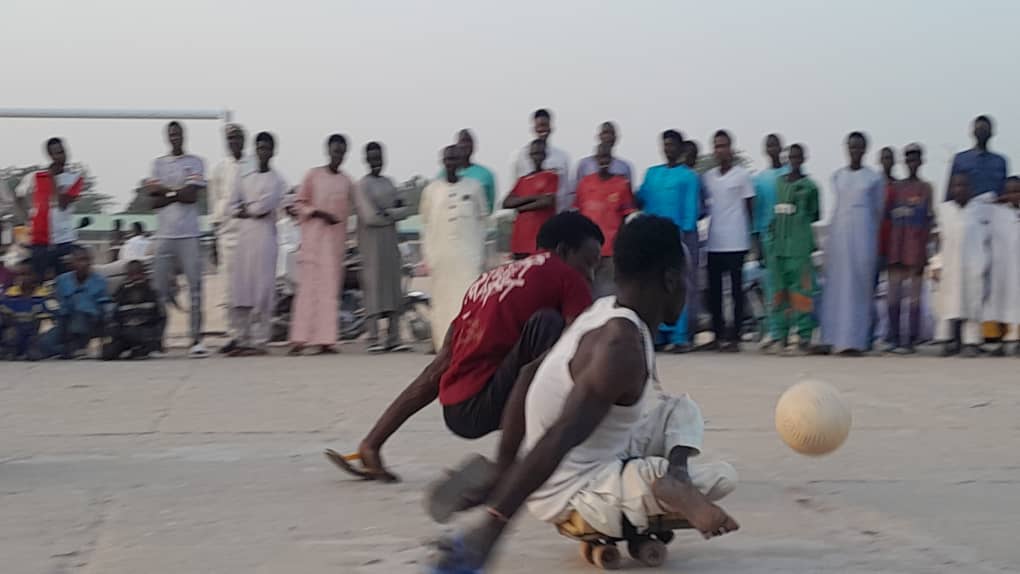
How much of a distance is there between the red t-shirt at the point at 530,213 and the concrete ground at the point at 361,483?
6.71 feet

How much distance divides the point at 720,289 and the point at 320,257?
350cm

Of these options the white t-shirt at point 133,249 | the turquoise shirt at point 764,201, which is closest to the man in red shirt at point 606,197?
the turquoise shirt at point 764,201

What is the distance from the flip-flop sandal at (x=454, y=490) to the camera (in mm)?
4352

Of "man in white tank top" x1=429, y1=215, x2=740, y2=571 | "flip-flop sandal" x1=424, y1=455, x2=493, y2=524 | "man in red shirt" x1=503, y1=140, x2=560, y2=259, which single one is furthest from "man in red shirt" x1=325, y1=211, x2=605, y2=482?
"man in red shirt" x1=503, y1=140, x2=560, y2=259

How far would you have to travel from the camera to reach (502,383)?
17.7 feet

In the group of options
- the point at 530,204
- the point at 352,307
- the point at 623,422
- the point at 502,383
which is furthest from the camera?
the point at 352,307

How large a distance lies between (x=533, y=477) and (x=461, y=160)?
8.36m

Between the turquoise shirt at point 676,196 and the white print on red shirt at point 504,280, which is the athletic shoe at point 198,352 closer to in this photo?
the turquoise shirt at point 676,196

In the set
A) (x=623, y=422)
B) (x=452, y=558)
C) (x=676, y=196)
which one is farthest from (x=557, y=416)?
(x=676, y=196)

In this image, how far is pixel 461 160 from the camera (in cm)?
1203

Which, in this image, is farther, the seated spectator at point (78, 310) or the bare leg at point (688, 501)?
the seated spectator at point (78, 310)

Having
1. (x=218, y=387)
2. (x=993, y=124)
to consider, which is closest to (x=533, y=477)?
(x=218, y=387)

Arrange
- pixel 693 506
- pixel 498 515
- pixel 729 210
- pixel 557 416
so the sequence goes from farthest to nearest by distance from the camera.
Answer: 1. pixel 729 210
2. pixel 557 416
3. pixel 693 506
4. pixel 498 515

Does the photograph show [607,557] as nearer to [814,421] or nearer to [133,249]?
[814,421]
